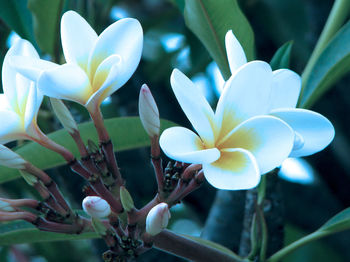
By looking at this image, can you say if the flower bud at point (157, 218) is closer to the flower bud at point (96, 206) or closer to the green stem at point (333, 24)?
the flower bud at point (96, 206)

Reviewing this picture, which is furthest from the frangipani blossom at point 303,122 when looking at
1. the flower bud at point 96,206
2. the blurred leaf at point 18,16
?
the blurred leaf at point 18,16

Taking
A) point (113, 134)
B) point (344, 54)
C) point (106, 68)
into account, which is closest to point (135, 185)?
point (113, 134)

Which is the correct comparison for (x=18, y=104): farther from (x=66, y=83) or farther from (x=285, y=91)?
(x=285, y=91)

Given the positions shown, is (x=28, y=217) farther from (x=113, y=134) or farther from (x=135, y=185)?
(x=135, y=185)

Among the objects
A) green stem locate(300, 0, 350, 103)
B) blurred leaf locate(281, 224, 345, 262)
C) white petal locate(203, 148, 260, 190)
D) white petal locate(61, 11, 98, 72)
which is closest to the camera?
white petal locate(203, 148, 260, 190)

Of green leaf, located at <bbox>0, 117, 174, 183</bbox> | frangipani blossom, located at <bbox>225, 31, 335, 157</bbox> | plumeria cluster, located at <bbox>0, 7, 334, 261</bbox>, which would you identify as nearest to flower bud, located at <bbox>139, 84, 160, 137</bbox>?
plumeria cluster, located at <bbox>0, 7, 334, 261</bbox>

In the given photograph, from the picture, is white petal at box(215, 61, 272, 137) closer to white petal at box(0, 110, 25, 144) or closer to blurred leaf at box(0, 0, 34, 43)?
white petal at box(0, 110, 25, 144)
